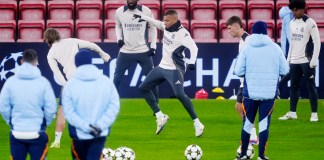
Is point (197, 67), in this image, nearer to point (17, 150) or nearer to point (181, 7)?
point (181, 7)

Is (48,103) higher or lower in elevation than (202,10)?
lower

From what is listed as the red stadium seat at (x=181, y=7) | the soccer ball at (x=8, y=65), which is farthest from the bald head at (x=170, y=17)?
the red stadium seat at (x=181, y=7)

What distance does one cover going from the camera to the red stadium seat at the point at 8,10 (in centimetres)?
2589

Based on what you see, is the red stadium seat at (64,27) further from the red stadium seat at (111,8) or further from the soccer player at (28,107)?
the soccer player at (28,107)

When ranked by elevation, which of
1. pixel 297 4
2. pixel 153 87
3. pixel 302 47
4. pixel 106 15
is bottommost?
pixel 153 87

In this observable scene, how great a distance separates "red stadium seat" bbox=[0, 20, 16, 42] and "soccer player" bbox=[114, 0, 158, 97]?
18.8 ft

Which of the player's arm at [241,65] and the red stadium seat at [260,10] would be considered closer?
the player's arm at [241,65]

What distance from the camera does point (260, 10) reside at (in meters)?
25.9

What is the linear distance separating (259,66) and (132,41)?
5907 millimetres

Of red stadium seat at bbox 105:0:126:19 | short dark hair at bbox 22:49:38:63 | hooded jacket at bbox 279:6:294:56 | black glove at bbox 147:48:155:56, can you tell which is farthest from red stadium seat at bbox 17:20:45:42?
short dark hair at bbox 22:49:38:63

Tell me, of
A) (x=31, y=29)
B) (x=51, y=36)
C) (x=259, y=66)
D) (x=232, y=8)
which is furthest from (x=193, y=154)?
(x=232, y=8)

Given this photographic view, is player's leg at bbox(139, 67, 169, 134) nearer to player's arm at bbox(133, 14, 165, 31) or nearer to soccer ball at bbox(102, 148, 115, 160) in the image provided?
player's arm at bbox(133, 14, 165, 31)

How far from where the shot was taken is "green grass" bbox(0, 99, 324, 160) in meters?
16.1

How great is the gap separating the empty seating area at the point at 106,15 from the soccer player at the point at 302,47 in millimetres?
5554
